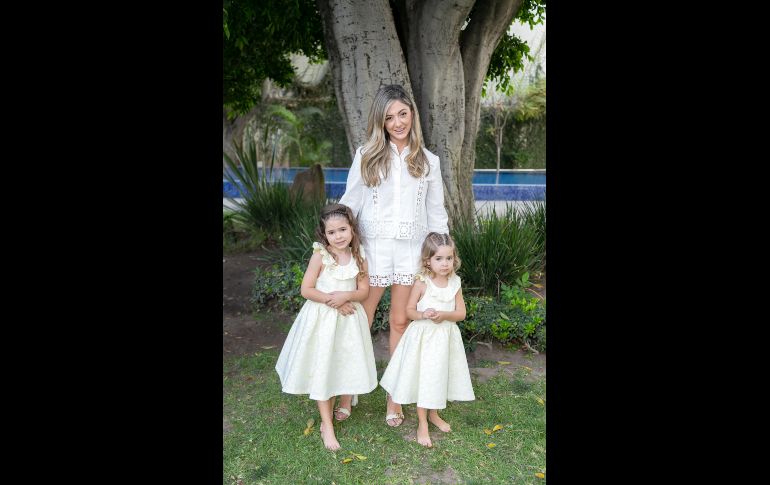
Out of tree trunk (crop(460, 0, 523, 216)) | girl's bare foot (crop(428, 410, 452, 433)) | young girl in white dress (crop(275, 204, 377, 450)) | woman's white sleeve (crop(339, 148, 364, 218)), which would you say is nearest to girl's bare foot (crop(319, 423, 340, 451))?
young girl in white dress (crop(275, 204, 377, 450))

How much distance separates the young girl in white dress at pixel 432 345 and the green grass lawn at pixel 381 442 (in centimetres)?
19

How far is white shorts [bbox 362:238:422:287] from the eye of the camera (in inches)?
131

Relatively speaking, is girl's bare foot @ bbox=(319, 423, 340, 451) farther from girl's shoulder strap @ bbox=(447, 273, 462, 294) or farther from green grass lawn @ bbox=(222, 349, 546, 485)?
girl's shoulder strap @ bbox=(447, 273, 462, 294)

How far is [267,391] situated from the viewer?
12.7ft

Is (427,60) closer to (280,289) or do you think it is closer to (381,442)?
(280,289)

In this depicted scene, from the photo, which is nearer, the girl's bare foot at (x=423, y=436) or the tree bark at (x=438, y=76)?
the girl's bare foot at (x=423, y=436)

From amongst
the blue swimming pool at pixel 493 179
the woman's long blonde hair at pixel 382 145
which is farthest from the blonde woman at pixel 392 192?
the blue swimming pool at pixel 493 179

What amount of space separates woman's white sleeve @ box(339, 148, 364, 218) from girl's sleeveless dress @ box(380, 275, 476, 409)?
21.7 inches

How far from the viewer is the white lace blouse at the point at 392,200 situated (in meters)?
3.29

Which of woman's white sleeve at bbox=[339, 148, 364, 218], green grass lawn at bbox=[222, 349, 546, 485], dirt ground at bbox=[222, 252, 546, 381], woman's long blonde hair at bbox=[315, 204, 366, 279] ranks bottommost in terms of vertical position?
green grass lawn at bbox=[222, 349, 546, 485]

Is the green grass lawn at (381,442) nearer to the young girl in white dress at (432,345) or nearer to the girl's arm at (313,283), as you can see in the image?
the young girl in white dress at (432,345)
